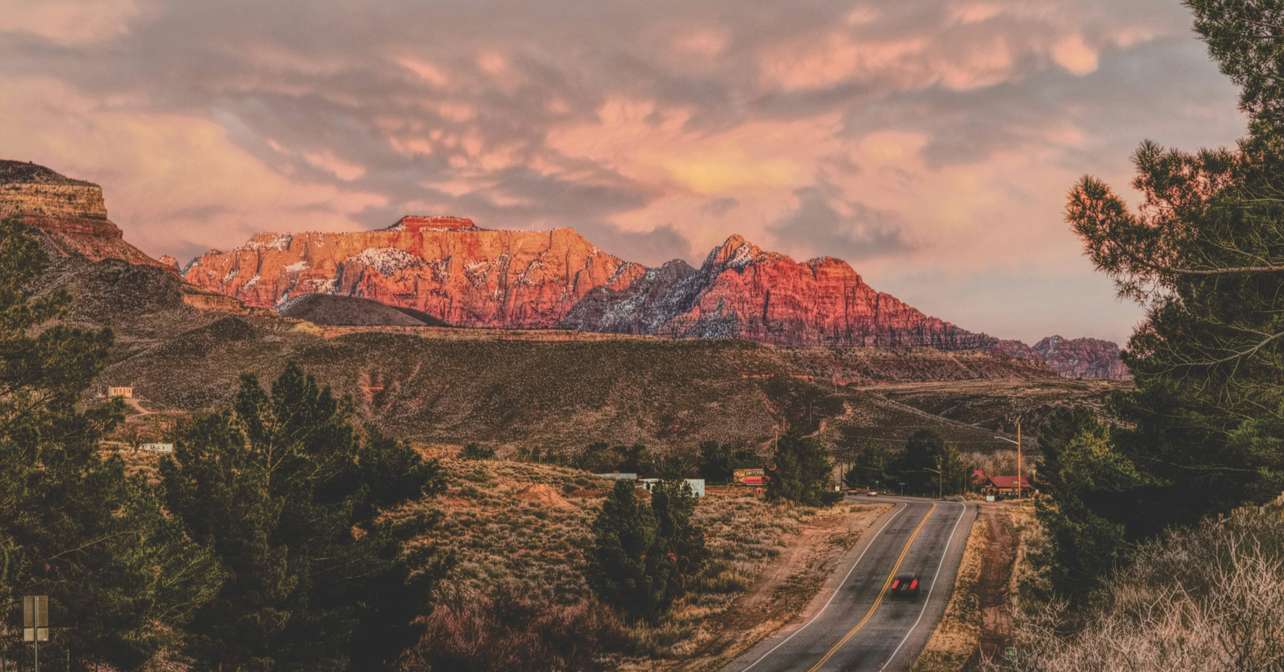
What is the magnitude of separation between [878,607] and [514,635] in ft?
55.2

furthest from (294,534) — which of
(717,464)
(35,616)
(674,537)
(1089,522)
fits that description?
(717,464)

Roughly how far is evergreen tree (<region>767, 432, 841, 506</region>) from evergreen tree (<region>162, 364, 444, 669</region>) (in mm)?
43711

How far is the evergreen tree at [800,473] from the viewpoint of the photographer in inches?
2643

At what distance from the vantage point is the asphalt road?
3188 cm

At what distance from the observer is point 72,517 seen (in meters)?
20.6

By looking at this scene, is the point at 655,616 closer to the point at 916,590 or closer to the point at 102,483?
the point at 916,590

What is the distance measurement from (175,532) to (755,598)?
92.6 ft

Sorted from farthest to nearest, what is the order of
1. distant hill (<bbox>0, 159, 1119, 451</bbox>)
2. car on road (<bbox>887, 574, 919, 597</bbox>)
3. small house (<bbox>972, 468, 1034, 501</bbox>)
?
distant hill (<bbox>0, 159, 1119, 451</bbox>)
small house (<bbox>972, 468, 1034, 501</bbox>)
car on road (<bbox>887, 574, 919, 597</bbox>)

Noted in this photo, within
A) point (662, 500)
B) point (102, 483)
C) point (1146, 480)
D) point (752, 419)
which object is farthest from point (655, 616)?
point (752, 419)

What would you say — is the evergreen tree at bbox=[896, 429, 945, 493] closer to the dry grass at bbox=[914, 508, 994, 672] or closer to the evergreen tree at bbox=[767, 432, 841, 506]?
the evergreen tree at bbox=[767, 432, 841, 506]

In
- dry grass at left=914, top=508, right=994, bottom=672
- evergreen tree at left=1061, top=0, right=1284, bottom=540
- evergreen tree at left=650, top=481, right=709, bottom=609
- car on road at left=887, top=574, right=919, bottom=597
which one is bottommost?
dry grass at left=914, top=508, right=994, bottom=672

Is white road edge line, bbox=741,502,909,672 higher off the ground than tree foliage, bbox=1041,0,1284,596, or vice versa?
tree foliage, bbox=1041,0,1284,596

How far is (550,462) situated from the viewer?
300ft

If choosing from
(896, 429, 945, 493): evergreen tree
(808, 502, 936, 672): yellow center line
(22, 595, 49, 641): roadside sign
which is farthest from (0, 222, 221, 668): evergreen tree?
(896, 429, 945, 493): evergreen tree
